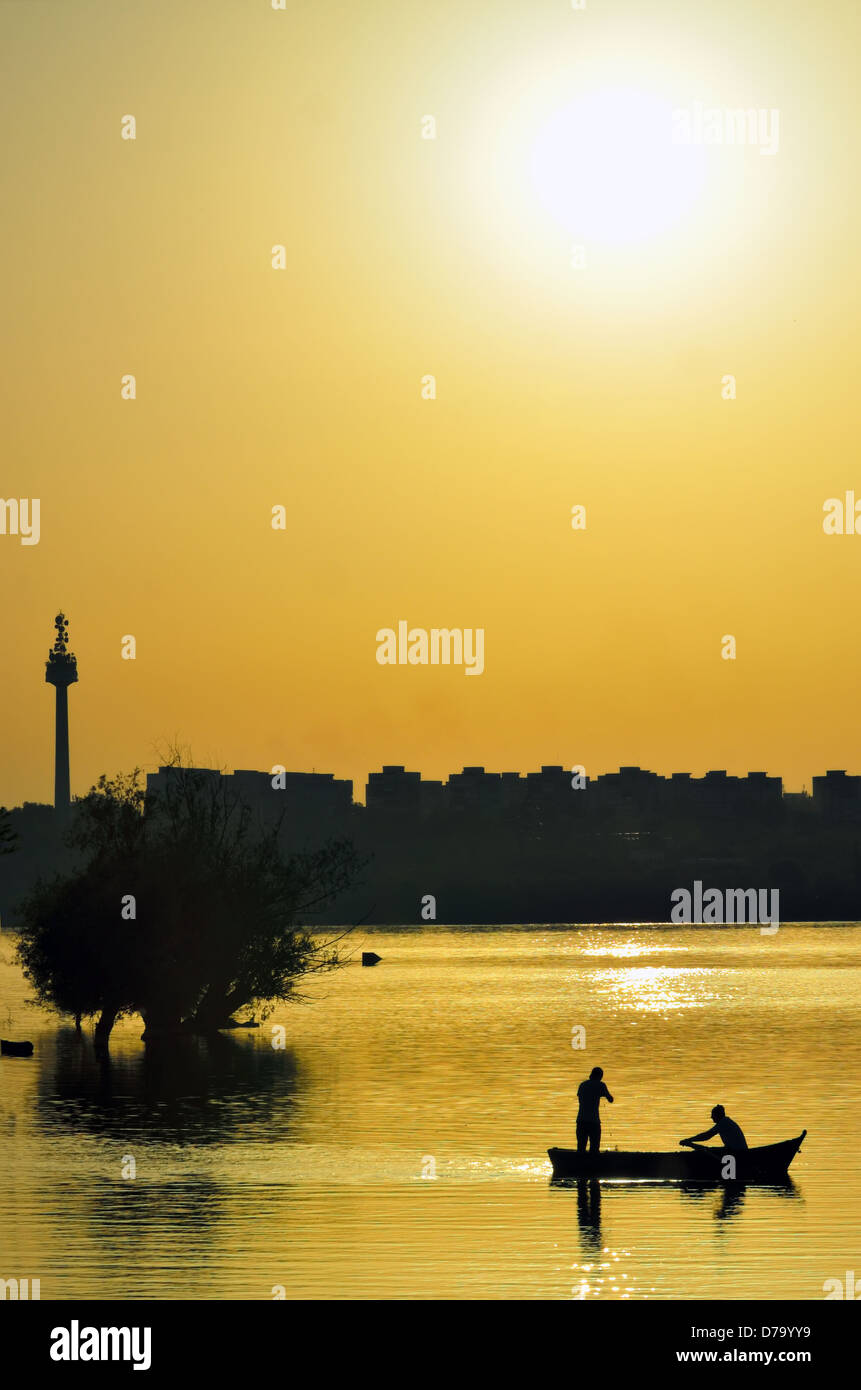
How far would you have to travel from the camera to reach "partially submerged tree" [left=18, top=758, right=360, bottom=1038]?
86.4 metres

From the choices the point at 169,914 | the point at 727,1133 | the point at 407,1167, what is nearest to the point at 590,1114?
the point at 727,1133

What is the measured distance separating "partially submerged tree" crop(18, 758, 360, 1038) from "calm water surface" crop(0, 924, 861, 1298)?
10.3ft

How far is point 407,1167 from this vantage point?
170 feet

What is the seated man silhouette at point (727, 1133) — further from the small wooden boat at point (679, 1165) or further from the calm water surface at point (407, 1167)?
the calm water surface at point (407, 1167)

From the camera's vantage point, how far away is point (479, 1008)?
141 metres

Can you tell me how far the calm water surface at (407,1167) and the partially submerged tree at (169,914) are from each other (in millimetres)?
3134

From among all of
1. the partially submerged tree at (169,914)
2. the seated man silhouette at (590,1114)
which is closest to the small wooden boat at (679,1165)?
the seated man silhouette at (590,1114)

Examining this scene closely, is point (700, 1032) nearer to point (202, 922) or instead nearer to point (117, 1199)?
point (202, 922)

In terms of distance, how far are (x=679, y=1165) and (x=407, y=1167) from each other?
884 centimetres

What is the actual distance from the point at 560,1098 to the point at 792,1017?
2181 inches

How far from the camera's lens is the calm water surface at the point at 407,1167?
119ft

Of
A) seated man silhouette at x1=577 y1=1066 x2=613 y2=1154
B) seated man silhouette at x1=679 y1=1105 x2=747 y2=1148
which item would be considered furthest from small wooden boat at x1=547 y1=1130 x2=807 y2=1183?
seated man silhouette at x1=577 y1=1066 x2=613 y2=1154

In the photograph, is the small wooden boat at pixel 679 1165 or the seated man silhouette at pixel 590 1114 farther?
the seated man silhouette at pixel 590 1114
